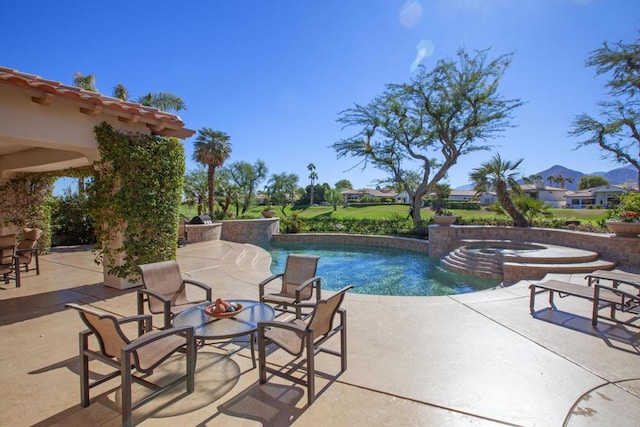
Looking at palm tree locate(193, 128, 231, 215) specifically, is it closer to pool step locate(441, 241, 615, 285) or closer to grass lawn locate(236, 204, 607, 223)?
grass lawn locate(236, 204, 607, 223)

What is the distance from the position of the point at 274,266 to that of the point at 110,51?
8.40 m

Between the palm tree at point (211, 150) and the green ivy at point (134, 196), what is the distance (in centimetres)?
1586

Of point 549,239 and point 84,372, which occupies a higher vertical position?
point 549,239

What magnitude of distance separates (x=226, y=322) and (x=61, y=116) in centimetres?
464

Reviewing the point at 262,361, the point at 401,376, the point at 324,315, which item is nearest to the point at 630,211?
the point at 401,376

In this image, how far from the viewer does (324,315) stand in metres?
2.89

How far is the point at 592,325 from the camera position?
4.27 metres

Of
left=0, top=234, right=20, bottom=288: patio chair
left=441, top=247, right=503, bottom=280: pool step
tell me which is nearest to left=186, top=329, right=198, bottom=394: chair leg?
left=0, top=234, right=20, bottom=288: patio chair

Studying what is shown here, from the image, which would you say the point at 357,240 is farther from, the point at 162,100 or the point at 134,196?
the point at 162,100

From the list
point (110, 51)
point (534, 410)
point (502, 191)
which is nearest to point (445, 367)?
point (534, 410)

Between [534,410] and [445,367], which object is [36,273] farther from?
[534,410]

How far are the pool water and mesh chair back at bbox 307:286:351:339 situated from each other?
5.03 m

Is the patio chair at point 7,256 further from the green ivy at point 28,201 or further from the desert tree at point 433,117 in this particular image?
the desert tree at point 433,117

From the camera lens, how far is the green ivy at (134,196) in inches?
222
